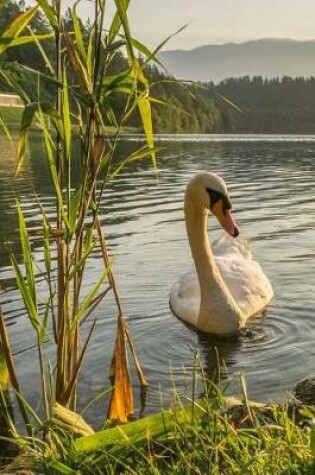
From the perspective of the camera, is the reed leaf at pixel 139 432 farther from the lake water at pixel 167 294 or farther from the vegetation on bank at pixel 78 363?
the lake water at pixel 167 294

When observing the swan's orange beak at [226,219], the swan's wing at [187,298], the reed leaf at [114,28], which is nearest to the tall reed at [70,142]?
the reed leaf at [114,28]

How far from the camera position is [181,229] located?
15.4m

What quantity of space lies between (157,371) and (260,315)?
2.32 meters

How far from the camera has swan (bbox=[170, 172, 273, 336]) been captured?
25.7 feet

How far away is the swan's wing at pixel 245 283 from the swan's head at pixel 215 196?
1.05 metres

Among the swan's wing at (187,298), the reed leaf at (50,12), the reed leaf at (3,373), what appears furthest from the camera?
the swan's wing at (187,298)

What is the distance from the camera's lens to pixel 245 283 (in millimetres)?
8758

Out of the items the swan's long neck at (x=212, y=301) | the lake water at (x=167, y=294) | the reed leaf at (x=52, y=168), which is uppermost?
the reed leaf at (x=52, y=168)

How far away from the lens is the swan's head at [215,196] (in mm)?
7801

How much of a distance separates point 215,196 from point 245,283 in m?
1.30

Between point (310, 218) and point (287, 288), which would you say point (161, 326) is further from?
point (310, 218)

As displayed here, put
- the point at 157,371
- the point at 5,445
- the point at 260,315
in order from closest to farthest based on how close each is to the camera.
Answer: the point at 5,445 < the point at 157,371 < the point at 260,315

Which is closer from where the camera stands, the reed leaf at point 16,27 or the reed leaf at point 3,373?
the reed leaf at point 16,27

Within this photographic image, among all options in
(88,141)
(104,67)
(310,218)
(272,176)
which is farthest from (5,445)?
(272,176)
